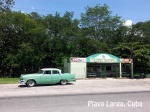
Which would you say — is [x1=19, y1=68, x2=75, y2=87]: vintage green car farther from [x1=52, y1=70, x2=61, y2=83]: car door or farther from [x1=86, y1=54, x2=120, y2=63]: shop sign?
[x1=86, y1=54, x2=120, y2=63]: shop sign

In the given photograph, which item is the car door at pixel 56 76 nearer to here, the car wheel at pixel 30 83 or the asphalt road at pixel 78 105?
the car wheel at pixel 30 83

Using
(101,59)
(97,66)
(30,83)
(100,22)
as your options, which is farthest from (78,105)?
(100,22)

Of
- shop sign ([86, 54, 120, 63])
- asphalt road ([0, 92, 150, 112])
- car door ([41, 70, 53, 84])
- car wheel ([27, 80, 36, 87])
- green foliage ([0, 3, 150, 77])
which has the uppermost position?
green foliage ([0, 3, 150, 77])

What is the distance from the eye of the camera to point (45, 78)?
920 inches

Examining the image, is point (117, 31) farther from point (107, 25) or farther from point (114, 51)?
point (114, 51)

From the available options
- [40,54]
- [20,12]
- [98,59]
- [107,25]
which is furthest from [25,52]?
[107,25]

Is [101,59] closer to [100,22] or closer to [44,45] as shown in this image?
[44,45]

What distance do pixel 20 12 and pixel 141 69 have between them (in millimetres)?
24722

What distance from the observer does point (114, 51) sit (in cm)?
4506

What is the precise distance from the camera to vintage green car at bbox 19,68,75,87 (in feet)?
75.4

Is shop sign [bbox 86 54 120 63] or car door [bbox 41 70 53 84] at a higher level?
shop sign [bbox 86 54 120 63]

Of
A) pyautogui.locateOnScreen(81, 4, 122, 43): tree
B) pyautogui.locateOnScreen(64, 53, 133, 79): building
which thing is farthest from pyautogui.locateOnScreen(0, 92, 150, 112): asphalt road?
pyautogui.locateOnScreen(81, 4, 122, 43): tree

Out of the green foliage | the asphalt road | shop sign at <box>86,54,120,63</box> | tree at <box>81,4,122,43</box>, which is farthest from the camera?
tree at <box>81,4,122,43</box>

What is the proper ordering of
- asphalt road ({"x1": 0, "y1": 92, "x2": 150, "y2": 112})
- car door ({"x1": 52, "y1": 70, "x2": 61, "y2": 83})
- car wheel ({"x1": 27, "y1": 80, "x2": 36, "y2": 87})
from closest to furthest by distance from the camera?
1. asphalt road ({"x1": 0, "y1": 92, "x2": 150, "y2": 112})
2. car wheel ({"x1": 27, "y1": 80, "x2": 36, "y2": 87})
3. car door ({"x1": 52, "y1": 70, "x2": 61, "y2": 83})
